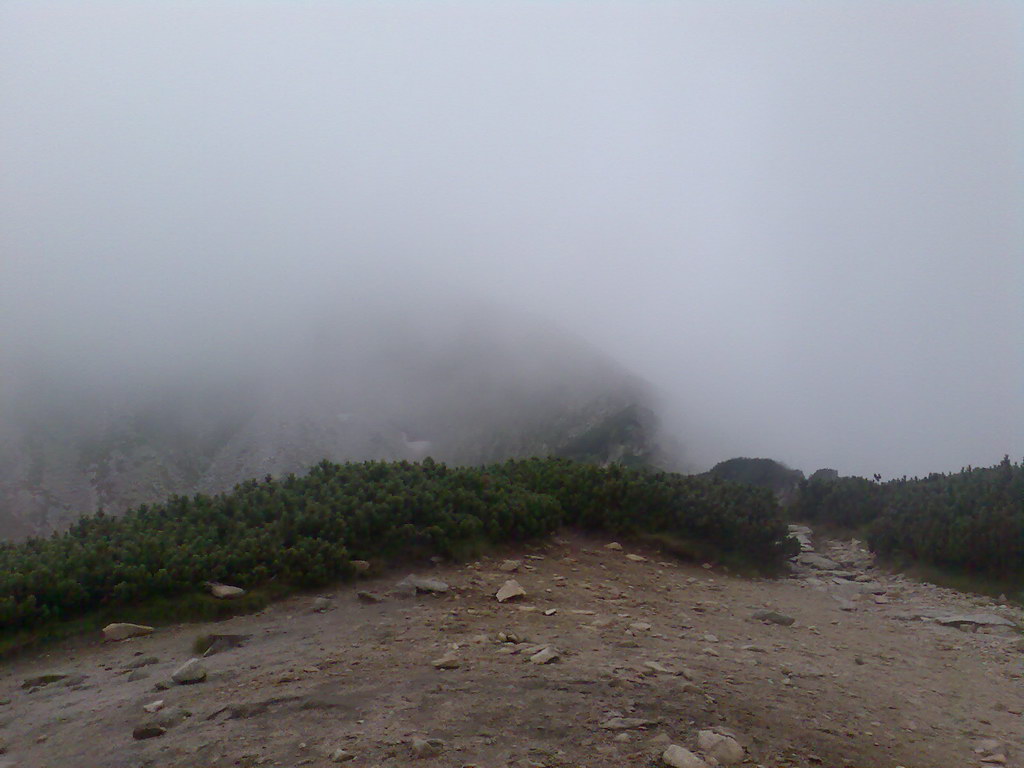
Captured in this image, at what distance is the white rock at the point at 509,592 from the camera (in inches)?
278

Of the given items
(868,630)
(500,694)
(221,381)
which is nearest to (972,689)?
(868,630)

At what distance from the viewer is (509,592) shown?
281 inches

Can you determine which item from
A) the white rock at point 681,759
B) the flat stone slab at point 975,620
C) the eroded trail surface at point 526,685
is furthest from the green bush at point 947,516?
the white rock at point 681,759

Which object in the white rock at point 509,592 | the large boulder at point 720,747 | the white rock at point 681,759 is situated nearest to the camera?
the white rock at point 681,759

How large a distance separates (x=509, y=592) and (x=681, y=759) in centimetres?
366

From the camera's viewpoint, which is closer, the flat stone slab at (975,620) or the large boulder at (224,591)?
the large boulder at (224,591)

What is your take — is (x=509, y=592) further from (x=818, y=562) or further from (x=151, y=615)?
(x=818, y=562)

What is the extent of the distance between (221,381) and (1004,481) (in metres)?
47.4

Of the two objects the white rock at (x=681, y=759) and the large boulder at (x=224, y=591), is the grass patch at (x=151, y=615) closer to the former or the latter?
the large boulder at (x=224, y=591)

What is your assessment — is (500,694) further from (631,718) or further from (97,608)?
(97,608)

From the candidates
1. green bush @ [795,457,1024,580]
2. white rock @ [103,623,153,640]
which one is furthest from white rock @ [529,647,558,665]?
green bush @ [795,457,1024,580]

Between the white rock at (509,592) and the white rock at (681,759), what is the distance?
351 centimetres

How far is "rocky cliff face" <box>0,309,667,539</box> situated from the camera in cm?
3441

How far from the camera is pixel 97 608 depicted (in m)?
6.90
